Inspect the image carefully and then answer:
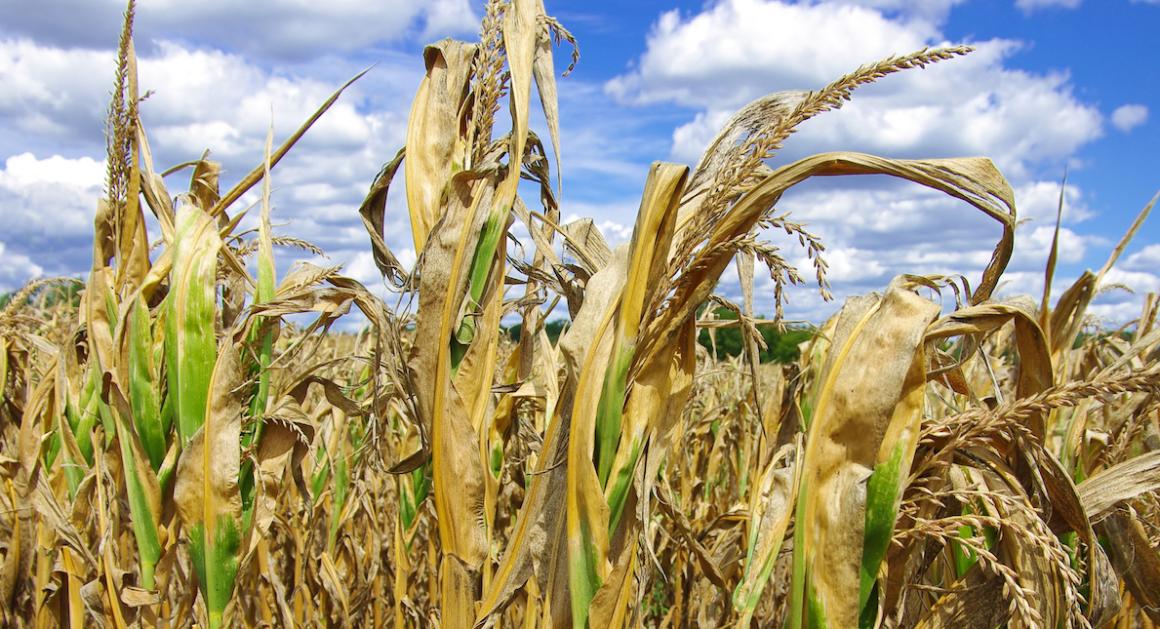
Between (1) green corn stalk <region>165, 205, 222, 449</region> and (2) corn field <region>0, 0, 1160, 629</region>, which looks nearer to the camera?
(2) corn field <region>0, 0, 1160, 629</region>

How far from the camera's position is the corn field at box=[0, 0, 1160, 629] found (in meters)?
1.25

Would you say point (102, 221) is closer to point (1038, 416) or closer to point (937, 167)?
point (937, 167)

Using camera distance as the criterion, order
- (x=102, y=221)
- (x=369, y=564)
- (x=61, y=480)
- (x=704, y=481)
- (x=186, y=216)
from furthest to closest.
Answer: (x=704, y=481)
(x=369, y=564)
(x=61, y=480)
(x=102, y=221)
(x=186, y=216)

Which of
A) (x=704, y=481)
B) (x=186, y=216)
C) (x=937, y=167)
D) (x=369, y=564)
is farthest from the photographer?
(x=704, y=481)

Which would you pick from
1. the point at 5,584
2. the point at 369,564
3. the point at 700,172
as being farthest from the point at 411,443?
the point at 700,172

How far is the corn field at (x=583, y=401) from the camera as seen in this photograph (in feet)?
4.09

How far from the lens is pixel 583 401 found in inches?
50.1

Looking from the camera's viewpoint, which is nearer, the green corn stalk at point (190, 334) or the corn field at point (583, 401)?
the corn field at point (583, 401)

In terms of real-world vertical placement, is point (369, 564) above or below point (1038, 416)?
below

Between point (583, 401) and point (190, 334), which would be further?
point (190, 334)

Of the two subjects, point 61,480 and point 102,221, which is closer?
point 102,221

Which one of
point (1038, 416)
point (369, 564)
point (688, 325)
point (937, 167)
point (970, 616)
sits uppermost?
point (937, 167)

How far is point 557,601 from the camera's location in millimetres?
1336

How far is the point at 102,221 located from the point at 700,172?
1.58 metres
